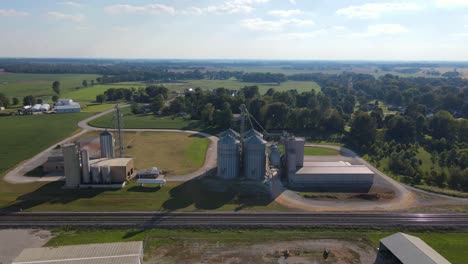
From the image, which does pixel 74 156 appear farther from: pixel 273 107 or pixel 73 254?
pixel 273 107

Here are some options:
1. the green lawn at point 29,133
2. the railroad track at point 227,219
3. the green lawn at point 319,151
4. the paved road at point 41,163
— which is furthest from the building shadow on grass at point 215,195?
the green lawn at point 29,133

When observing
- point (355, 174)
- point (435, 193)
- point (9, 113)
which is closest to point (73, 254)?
point (355, 174)

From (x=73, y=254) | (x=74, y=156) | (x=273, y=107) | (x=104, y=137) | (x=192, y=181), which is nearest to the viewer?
(x=73, y=254)

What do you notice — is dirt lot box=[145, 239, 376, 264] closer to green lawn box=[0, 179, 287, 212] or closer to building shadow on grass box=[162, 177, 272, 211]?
green lawn box=[0, 179, 287, 212]

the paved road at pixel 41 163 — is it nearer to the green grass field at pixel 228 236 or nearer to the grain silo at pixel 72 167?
the grain silo at pixel 72 167

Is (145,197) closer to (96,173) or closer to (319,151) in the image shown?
(96,173)

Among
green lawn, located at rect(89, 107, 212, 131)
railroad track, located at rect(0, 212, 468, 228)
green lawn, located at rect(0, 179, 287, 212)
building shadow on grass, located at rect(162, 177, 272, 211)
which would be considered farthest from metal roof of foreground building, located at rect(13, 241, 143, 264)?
green lawn, located at rect(89, 107, 212, 131)
